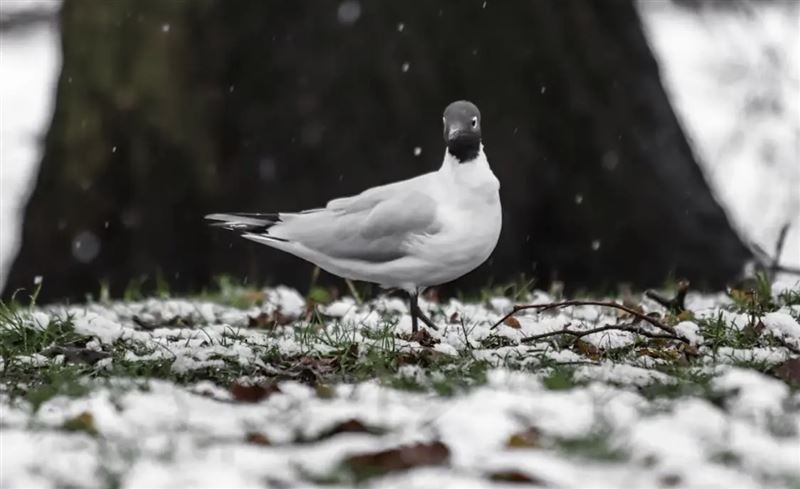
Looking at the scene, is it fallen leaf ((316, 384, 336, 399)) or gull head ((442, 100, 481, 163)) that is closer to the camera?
fallen leaf ((316, 384, 336, 399))

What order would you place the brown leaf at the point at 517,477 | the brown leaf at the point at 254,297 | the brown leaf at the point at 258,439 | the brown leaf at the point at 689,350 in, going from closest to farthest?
the brown leaf at the point at 517,477 < the brown leaf at the point at 258,439 < the brown leaf at the point at 689,350 < the brown leaf at the point at 254,297

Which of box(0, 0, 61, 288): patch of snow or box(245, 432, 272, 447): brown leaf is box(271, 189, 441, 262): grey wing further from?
box(0, 0, 61, 288): patch of snow

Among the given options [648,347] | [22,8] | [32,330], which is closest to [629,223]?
[648,347]

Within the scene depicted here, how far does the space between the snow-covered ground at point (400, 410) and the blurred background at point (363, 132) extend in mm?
3146

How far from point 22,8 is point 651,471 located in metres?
7.54

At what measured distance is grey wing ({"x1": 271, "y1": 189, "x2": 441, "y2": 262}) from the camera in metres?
3.93

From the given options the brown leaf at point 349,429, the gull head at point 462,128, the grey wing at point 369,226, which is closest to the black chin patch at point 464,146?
the gull head at point 462,128

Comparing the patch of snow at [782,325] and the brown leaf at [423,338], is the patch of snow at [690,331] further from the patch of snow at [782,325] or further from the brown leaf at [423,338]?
the brown leaf at [423,338]

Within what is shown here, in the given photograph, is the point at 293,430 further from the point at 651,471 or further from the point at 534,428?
the point at 651,471

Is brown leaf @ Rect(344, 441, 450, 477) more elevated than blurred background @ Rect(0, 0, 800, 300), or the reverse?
blurred background @ Rect(0, 0, 800, 300)

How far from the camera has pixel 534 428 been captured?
2.54 meters

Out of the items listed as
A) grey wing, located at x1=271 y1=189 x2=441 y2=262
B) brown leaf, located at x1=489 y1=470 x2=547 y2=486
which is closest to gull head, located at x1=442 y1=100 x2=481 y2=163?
grey wing, located at x1=271 y1=189 x2=441 y2=262

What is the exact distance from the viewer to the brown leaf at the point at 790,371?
321 centimetres

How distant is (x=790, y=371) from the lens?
3283 mm
